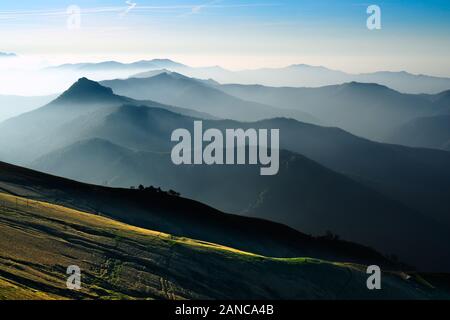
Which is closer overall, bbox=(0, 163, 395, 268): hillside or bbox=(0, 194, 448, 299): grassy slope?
bbox=(0, 194, 448, 299): grassy slope

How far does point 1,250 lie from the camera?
7131 centimetres

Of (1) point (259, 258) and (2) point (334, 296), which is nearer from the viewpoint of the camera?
(2) point (334, 296)

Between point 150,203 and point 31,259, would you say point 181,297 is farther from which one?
point 150,203

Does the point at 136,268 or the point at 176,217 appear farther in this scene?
the point at 176,217

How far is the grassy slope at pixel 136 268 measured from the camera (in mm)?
68250

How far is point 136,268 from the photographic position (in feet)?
270

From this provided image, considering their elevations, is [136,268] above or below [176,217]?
below

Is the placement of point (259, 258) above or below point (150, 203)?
below

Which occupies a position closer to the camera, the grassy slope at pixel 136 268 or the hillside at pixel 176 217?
the grassy slope at pixel 136 268

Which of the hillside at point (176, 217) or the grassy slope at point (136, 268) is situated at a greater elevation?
the hillside at point (176, 217)

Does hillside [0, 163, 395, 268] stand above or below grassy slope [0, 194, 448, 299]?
above

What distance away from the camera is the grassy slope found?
68250 mm
